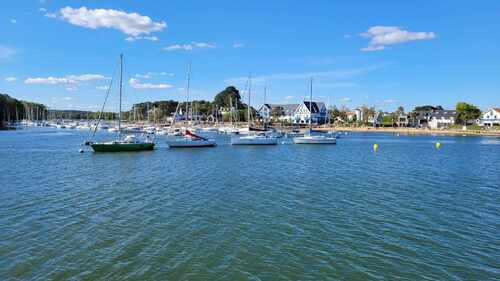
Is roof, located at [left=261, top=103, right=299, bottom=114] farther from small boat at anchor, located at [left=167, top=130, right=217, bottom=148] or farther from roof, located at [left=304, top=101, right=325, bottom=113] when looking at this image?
small boat at anchor, located at [left=167, top=130, right=217, bottom=148]

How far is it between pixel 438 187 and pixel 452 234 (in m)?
12.2

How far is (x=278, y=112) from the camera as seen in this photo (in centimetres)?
18688

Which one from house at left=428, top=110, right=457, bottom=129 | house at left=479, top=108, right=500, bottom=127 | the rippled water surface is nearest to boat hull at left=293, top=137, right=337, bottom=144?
the rippled water surface

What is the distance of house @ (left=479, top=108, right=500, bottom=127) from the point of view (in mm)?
144125

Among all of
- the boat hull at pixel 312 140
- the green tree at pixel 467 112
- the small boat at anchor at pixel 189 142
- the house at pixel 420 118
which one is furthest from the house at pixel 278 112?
the small boat at anchor at pixel 189 142

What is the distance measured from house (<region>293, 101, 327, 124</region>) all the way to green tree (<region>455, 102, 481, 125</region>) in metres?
56.6

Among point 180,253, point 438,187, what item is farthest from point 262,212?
point 438,187

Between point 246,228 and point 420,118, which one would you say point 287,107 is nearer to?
point 420,118

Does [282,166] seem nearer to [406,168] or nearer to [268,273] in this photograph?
[406,168]

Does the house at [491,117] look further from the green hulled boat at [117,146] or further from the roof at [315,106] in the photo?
the green hulled boat at [117,146]

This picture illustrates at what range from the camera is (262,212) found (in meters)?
18.6

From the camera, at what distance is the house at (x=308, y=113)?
172m

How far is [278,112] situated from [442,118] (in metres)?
76.3

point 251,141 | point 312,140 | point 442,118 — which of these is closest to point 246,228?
point 251,141
